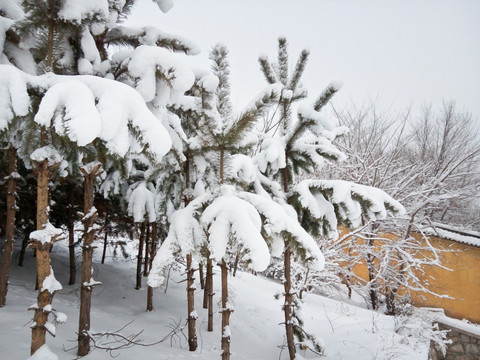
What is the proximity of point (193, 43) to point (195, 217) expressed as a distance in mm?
2619

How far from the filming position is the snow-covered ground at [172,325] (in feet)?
14.2

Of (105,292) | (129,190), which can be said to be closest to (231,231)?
(129,190)

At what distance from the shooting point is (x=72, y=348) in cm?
400

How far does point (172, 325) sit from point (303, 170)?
4.08 metres

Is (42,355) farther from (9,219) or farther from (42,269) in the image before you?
(9,219)

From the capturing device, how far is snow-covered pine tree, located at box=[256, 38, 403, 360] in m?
4.34

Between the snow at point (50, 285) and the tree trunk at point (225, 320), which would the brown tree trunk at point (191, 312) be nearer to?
the tree trunk at point (225, 320)

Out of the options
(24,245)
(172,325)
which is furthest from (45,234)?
(24,245)

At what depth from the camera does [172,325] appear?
601 centimetres

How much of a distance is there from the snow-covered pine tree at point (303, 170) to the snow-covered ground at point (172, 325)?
1.13m

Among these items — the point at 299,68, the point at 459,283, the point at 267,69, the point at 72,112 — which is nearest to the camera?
the point at 72,112

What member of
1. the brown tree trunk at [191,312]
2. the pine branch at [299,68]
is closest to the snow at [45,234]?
the brown tree trunk at [191,312]

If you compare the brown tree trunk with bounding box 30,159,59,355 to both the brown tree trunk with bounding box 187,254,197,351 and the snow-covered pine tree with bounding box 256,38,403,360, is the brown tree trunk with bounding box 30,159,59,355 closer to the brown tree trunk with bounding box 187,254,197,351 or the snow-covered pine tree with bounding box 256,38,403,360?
the brown tree trunk with bounding box 187,254,197,351

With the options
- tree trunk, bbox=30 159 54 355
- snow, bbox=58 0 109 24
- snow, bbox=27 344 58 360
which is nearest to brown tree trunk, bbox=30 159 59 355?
tree trunk, bbox=30 159 54 355
